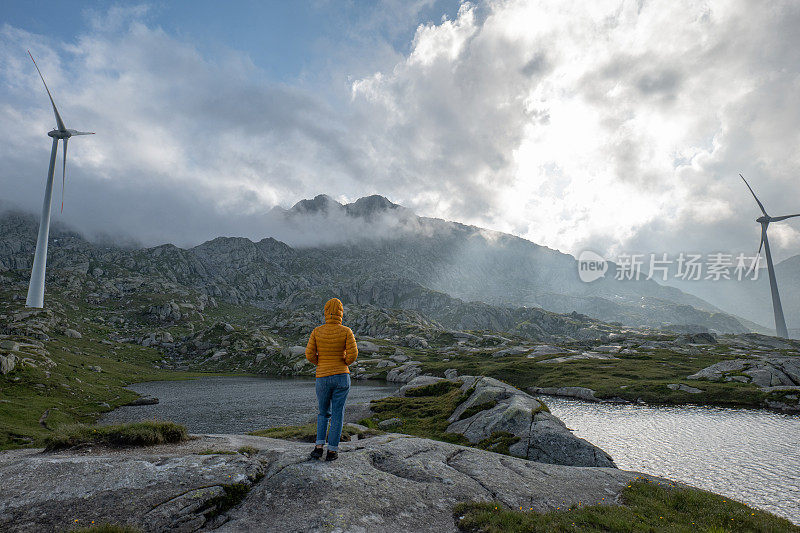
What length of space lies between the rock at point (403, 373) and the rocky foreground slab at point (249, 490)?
119m

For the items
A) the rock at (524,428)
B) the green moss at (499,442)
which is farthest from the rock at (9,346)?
the green moss at (499,442)

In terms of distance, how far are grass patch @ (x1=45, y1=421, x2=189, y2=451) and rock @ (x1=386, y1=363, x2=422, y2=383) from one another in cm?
11954

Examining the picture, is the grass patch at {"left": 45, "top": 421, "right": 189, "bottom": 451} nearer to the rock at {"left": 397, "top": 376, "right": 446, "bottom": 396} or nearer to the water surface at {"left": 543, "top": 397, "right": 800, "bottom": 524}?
the water surface at {"left": 543, "top": 397, "right": 800, "bottom": 524}

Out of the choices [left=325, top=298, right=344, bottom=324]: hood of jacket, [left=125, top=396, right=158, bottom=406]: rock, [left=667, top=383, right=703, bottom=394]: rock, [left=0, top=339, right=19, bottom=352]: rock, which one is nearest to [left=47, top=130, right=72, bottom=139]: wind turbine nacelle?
[left=0, top=339, right=19, bottom=352]: rock

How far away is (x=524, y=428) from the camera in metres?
33.2

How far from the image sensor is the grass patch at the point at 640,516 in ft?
39.9

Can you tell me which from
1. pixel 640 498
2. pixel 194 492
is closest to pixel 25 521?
pixel 194 492

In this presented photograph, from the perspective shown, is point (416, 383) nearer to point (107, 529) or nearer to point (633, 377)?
point (633, 377)

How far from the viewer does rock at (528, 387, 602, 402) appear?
82.6 m

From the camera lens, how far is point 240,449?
16203 mm

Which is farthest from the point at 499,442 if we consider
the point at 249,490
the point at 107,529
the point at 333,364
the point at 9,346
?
the point at 9,346

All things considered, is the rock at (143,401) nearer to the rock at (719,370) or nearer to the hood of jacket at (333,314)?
the hood of jacket at (333,314)

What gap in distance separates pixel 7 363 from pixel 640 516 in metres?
109

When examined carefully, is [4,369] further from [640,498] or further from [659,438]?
[659,438]
